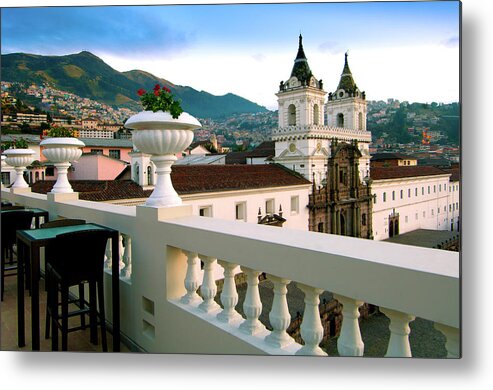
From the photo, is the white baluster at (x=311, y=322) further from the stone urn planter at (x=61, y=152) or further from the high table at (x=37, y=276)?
the stone urn planter at (x=61, y=152)

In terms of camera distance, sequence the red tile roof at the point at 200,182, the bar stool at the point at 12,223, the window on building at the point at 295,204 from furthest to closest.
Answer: the window on building at the point at 295,204
the red tile roof at the point at 200,182
the bar stool at the point at 12,223

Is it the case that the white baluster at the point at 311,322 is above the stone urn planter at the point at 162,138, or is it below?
below

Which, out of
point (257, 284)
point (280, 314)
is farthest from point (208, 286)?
point (280, 314)

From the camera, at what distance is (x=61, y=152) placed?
384cm

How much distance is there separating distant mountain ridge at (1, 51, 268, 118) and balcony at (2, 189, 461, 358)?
151cm

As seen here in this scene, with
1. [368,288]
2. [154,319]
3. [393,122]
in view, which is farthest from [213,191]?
[368,288]

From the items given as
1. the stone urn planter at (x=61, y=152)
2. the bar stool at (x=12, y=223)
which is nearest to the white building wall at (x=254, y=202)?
the stone urn planter at (x=61, y=152)

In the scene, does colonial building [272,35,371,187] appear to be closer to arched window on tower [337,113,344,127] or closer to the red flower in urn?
arched window on tower [337,113,344,127]

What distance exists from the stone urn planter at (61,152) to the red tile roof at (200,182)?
9921mm

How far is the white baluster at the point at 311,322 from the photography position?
1.47 m

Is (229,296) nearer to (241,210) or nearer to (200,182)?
(200,182)

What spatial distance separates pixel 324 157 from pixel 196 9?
2170 cm

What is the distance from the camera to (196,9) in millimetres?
2611

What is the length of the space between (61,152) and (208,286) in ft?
8.84
